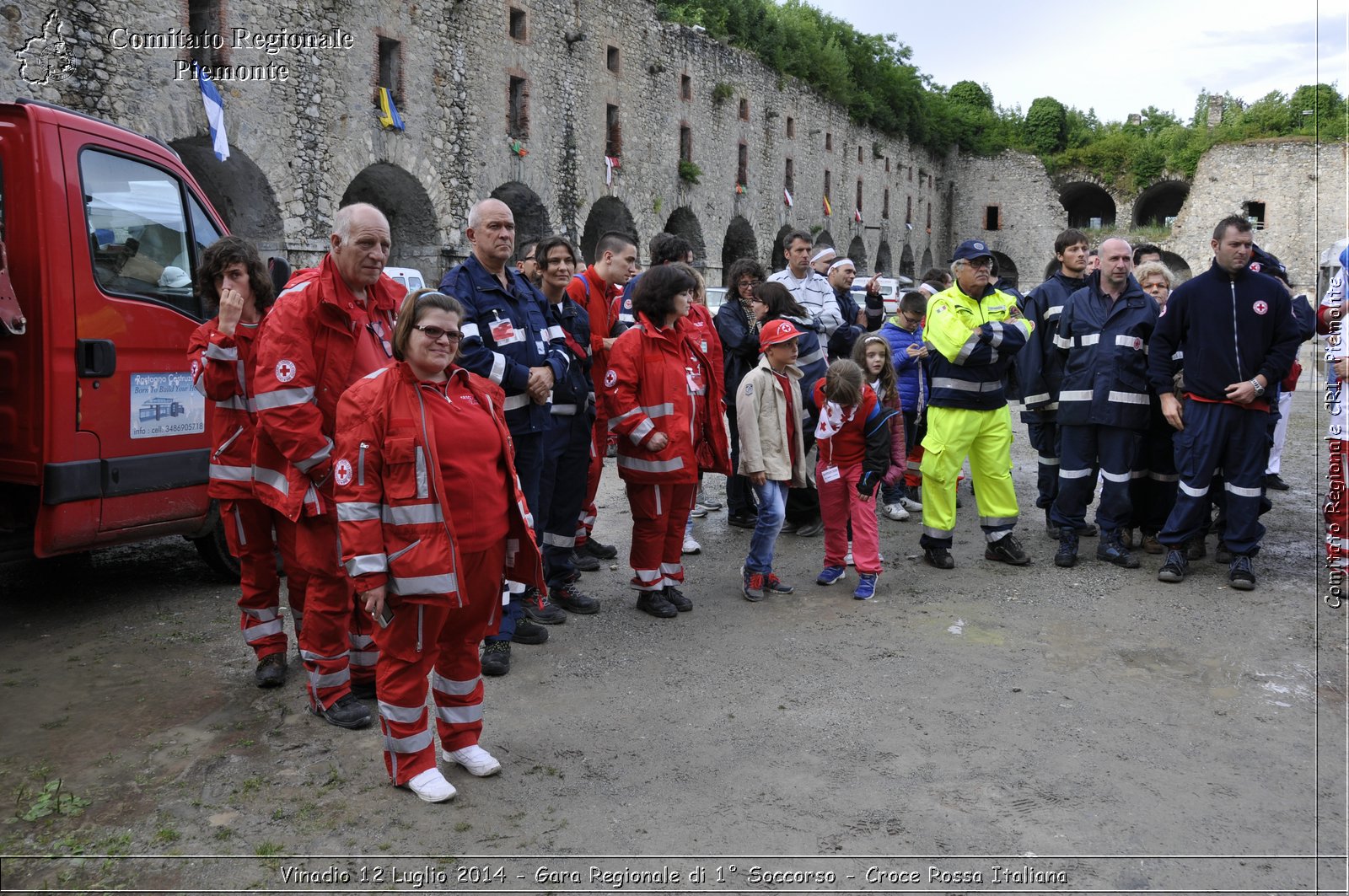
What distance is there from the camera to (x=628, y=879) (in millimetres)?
2877

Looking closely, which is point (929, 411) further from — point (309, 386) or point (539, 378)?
point (309, 386)

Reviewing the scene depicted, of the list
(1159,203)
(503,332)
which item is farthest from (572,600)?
(1159,203)

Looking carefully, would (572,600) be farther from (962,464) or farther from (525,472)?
(962,464)

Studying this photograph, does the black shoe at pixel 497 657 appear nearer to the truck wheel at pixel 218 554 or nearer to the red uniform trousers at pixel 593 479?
the red uniform trousers at pixel 593 479

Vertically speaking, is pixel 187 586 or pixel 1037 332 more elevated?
pixel 1037 332

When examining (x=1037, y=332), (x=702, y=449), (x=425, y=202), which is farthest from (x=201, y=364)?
(x=425, y=202)

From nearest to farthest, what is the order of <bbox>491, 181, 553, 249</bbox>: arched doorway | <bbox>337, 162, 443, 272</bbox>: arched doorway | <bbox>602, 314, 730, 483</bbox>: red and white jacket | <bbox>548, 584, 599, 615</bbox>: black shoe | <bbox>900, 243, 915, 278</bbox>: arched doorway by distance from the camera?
<bbox>602, 314, 730, 483</bbox>: red and white jacket → <bbox>548, 584, 599, 615</bbox>: black shoe → <bbox>337, 162, 443, 272</bbox>: arched doorway → <bbox>491, 181, 553, 249</bbox>: arched doorway → <bbox>900, 243, 915, 278</bbox>: arched doorway

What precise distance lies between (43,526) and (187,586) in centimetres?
131

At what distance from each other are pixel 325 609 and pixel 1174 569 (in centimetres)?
487

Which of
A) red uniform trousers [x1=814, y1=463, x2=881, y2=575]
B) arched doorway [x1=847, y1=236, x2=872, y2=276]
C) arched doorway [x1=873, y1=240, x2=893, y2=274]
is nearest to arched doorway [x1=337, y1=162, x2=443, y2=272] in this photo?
red uniform trousers [x1=814, y1=463, x2=881, y2=575]

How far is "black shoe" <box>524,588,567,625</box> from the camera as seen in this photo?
17.3ft

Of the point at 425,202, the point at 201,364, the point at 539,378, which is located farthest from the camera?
the point at 425,202

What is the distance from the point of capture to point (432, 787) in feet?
10.9

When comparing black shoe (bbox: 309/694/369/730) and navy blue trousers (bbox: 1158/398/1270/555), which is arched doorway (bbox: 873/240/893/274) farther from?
black shoe (bbox: 309/694/369/730)
